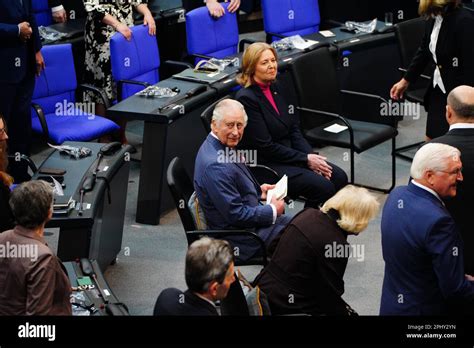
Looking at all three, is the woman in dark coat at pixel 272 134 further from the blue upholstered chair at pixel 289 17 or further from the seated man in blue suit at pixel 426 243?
the blue upholstered chair at pixel 289 17

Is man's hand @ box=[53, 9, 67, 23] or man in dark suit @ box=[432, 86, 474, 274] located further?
man's hand @ box=[53, 9, 67, 23]

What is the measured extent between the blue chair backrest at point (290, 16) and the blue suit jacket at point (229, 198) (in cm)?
346

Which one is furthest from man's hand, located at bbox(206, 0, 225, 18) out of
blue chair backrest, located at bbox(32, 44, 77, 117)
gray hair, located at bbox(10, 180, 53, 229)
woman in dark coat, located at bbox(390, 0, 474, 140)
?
gray hair, located at bbox(10, 180, 53, 229)

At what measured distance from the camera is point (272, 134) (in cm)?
641

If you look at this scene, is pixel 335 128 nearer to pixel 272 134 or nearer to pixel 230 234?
pixel 272 134

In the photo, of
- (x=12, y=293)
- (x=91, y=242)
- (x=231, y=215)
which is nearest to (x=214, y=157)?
(x=231, y=215)

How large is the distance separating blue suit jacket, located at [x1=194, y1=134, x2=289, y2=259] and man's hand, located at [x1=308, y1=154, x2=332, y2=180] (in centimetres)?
91

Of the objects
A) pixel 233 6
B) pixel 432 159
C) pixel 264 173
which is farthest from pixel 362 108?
pixel 432 159

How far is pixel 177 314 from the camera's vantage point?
3951mm

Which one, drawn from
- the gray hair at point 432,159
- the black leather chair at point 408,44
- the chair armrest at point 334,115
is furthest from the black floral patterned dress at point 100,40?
the gray hair at point 432,159

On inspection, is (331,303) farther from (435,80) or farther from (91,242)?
(435,80)

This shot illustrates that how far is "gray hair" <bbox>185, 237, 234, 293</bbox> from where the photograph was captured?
3.95m

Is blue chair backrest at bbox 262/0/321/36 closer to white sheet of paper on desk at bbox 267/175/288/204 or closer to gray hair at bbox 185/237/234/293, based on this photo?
white sheet of paper on desk at bbox 267/175/288/204

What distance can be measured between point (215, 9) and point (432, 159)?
4295mm
